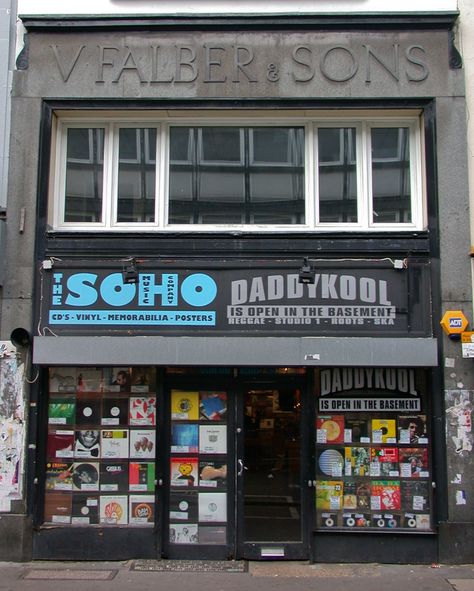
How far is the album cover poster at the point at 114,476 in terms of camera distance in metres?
8.06

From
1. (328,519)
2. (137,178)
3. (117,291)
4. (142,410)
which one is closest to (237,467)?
(328,519)

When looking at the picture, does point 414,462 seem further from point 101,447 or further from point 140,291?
point 140,291

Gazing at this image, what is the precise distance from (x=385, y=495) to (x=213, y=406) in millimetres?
2498

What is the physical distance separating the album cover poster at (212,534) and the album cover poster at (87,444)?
1.69 m

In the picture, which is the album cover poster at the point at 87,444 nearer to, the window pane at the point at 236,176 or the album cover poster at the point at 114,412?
the album cover poster at the point at 114,412

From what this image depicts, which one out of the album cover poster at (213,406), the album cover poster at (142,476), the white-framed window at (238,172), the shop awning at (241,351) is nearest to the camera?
the shop awning at (241,351)

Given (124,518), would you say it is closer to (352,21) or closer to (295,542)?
(295,542)

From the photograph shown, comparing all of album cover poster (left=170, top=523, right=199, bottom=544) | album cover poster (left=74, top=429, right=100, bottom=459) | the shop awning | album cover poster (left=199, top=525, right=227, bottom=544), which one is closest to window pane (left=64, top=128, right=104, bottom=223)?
the shop awning

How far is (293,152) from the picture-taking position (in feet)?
28.4

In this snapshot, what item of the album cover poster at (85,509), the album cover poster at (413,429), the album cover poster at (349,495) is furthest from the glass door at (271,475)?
the album cover poster at (85,509)

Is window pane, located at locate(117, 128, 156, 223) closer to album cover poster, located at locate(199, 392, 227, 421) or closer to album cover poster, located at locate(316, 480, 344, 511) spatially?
album cover poster, located at locate(199, 392, 227, 421)

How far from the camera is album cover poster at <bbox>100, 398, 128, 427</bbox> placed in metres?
8.16

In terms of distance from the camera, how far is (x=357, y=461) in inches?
316

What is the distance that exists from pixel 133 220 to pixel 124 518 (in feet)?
13.1
